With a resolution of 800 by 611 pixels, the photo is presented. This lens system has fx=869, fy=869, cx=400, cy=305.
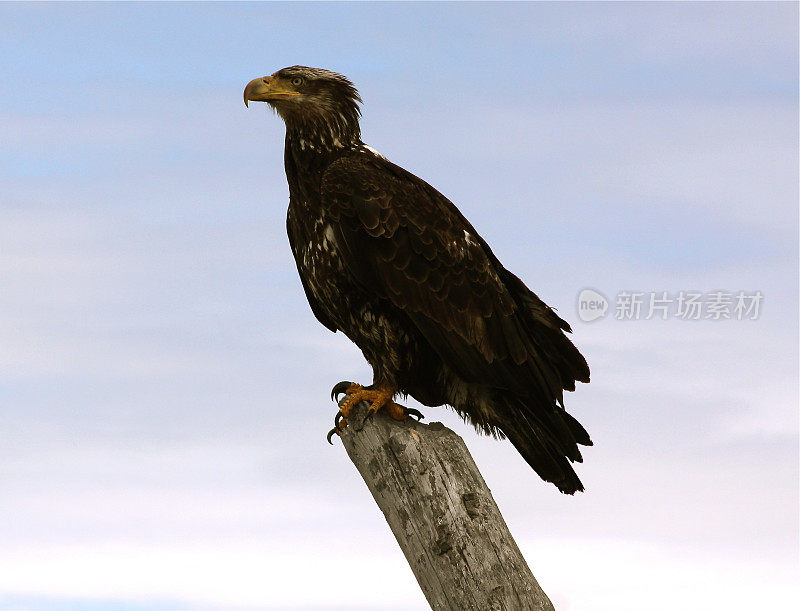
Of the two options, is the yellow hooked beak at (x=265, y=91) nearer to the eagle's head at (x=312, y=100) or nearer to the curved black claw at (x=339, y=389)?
the eagle's head at (x=312, y=100)

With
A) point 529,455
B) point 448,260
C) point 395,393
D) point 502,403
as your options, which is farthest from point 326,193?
→ point 529,455

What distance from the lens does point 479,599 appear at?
528 centimetres

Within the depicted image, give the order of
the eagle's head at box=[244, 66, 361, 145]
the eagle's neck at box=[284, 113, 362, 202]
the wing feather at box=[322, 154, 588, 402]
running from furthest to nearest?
the eagle's head at box=[244, 66, 361, 145] < the eagle's neck at box=[284, 113, 362, 202] < the wing feather at box=[322, 154, 588, 402]

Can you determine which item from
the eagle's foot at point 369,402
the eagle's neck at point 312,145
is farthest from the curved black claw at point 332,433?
the eagle's neck at point 312,145

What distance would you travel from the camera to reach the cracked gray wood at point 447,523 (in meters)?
5.31

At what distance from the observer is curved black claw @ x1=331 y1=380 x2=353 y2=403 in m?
6.51

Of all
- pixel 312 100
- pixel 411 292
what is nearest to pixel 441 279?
pixel 411 292

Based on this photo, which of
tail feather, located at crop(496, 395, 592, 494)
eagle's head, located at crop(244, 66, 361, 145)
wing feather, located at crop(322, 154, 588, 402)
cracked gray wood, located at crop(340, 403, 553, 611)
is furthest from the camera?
eagle's head, located at crop(244, 66, 361, 145)

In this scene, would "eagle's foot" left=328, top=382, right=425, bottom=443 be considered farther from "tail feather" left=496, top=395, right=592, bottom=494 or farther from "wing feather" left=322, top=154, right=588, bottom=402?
"tail feather" left=496, top=395, right=592, bottom=494

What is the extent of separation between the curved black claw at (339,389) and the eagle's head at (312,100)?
6.06 ft

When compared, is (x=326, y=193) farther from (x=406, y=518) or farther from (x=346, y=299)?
(x=406, y=518)

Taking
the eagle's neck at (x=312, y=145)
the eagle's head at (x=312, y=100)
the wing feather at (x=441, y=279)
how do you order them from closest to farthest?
1. the wing feather at (x=441, y=279)
2. the eagle's neck at (x=312, y=145)
3. the eagle's head at (x=312, y=100)

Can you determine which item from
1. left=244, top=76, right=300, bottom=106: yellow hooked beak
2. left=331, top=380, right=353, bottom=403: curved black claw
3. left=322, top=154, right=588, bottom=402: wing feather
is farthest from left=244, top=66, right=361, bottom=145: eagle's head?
left=331, top=380, right=353, bottom=403: curved black claw

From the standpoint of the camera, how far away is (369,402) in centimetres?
635
